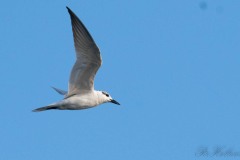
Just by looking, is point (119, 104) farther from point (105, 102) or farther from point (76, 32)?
point (76, 32)

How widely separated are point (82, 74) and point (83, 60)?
0.41 meters

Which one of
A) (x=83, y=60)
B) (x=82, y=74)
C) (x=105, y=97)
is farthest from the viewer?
(x=105, y=97)

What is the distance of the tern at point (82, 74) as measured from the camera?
14.5 meters

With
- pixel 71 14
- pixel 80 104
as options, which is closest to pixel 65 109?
pixel 80 104

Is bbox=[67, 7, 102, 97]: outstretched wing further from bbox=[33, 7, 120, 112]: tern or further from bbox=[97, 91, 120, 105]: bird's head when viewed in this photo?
bbox=[97, 91, 120, 105]: bird's head

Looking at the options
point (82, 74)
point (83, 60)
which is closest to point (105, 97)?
point (82, 74)

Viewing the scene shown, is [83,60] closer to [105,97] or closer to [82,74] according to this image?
[82,74]

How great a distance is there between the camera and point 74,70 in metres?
15.1

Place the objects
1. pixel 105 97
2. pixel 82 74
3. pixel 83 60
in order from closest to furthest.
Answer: pixel 83 60, pixel 82 74, pixel 105 97

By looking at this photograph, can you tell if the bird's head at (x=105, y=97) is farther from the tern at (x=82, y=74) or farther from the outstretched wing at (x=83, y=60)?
the outstretched wing at (x=83, y=60)

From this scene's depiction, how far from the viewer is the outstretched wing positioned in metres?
14.5

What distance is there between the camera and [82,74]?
597 inches

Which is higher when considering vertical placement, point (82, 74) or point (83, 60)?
point (83, 60)

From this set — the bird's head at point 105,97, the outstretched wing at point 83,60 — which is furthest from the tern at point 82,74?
the bird's head at point 105,97
